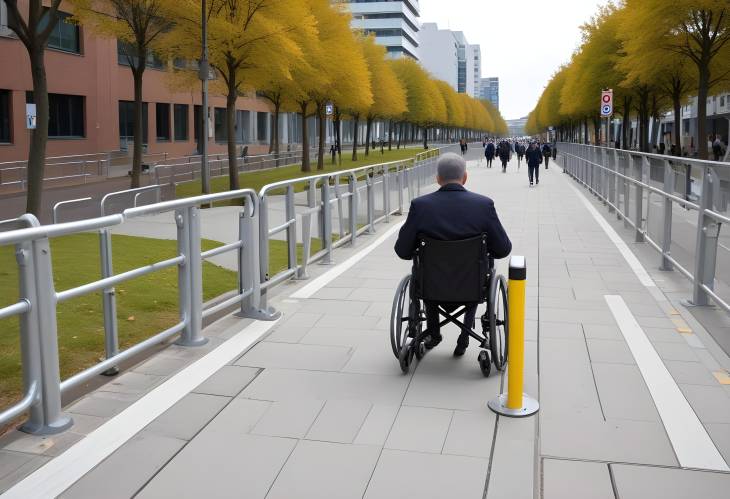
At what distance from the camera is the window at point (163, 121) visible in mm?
44875

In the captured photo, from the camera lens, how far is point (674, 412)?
4.71m

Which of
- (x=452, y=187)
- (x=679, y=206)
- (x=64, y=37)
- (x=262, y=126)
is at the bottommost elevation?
(x=679, y=206)

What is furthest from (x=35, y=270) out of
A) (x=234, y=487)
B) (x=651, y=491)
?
(x=651, y=491)

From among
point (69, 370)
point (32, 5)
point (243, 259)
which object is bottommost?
point (69, 370)

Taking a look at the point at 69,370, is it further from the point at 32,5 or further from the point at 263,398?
the point at 32,5

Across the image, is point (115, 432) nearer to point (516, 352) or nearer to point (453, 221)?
point (516, 352)

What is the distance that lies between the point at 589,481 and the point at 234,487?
63.0 inches

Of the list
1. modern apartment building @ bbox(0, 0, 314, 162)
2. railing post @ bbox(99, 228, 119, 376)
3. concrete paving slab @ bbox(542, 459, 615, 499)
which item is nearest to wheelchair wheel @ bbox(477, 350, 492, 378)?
concrete paving slab @ bbox(542, 459, 615, 499)

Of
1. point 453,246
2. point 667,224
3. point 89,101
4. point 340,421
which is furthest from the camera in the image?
point 89,101

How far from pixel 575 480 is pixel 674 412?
1225 mm

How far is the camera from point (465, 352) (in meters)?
5.97

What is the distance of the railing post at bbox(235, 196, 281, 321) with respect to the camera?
705 centimetres

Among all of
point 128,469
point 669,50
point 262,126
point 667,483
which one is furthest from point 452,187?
point 262,126

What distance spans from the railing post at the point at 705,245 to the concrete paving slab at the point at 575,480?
4.01 metres
